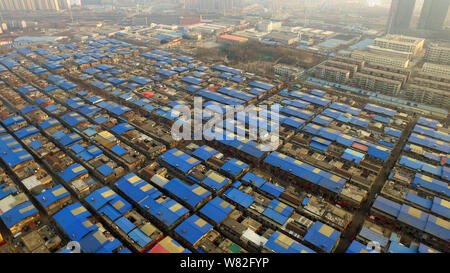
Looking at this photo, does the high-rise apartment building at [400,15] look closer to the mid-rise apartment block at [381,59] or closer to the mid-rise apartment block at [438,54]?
the mid-rise apartment block at [438,54]

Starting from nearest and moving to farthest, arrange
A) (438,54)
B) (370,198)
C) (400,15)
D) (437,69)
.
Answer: (370,198), (437,69), (438,54), (400,15)

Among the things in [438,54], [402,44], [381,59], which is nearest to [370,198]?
[381,59]

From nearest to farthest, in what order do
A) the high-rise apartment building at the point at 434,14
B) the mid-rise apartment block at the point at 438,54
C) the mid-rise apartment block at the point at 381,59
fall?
the mid-rise apartment block at the point at 381,59, the mid-rise apartment block at the point at 438,54, the high-rise apartment building at the point at 434,14

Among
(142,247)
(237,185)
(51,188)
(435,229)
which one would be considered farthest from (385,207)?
(51,188)

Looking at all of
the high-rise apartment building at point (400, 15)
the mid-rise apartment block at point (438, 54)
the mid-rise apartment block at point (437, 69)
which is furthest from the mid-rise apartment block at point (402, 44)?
the high-rise apartment building at point (400, 15)

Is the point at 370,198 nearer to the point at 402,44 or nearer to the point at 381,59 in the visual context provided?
the point at 381,59

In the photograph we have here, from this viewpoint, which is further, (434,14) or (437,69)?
(434,14)

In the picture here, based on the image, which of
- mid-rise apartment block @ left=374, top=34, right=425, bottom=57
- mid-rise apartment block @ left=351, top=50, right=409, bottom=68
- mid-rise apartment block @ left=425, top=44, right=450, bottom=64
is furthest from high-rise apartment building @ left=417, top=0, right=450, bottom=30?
mid-rise apartment block @ left=351, top=50, right=409, bottom=68

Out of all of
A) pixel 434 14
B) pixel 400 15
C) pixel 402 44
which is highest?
pixel 434 14
